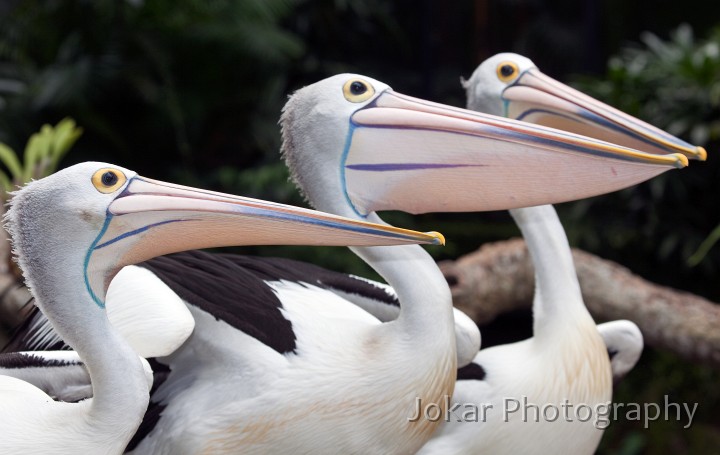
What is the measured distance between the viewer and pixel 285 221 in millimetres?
1896

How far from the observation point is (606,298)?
391cm

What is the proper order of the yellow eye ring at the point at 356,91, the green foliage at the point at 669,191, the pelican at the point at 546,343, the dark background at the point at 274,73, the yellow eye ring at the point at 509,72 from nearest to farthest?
the yellow eye ring at the point at 356,91
the pelican at the point at 546,343
the yellow eye ring at the point at 509,72
the green foliage at the point at 669,191
the dark background at the point at 274,73

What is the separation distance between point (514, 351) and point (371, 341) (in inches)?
23.5

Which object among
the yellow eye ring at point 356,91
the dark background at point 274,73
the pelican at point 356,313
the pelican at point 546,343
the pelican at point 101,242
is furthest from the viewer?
the dark background at point 274,73

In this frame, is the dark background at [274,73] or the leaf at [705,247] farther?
the dark background at [274,73]

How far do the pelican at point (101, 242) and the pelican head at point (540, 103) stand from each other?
0.95 metres

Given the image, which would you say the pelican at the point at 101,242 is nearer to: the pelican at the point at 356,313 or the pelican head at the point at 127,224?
the pelican head at the point at 127,224

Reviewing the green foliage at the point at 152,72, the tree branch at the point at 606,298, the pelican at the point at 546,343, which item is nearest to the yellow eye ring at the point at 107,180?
the pelican at the point at 546,343

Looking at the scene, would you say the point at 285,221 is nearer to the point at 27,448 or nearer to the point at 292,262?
the point at 27,448

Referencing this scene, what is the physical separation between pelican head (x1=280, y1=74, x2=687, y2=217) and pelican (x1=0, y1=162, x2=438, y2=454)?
1.38 ft

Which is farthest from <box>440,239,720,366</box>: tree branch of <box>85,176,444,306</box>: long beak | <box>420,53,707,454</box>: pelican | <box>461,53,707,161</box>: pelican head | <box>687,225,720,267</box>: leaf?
<box>85,176,444,306</box>: long beak

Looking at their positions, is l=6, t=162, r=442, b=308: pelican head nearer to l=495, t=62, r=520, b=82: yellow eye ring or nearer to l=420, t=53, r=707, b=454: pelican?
l=420, t=53, r=707, b=454: pelican

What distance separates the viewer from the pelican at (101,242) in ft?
6.07

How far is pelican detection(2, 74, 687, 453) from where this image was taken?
220 cm
